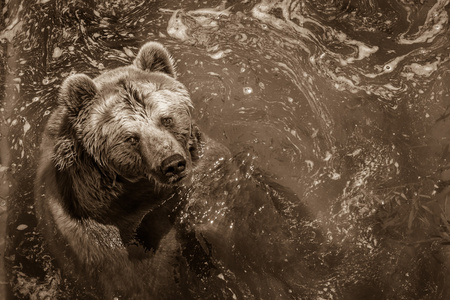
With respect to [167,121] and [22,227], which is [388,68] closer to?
[167,121]

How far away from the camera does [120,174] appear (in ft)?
12.4

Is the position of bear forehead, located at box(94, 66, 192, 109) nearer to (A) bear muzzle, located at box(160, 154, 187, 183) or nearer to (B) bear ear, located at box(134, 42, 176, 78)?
(B) bear ear, located at box(134, 42, 176, 78)

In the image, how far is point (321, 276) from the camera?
4324mm

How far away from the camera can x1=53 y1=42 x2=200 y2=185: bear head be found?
11.3 ft

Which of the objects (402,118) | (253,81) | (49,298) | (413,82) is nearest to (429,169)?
(402,118)

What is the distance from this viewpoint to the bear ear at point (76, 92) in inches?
137

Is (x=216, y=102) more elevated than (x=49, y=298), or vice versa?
(x=216, y=102)

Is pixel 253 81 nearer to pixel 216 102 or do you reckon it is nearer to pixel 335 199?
pixel 216 102

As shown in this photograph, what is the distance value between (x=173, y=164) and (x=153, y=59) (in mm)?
1165

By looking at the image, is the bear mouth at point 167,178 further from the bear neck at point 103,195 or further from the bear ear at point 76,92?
the bear ear at point 76,92

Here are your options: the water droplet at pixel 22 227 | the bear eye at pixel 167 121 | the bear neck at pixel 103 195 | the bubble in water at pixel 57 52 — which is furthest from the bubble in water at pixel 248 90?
the water droplet at pixel 22 227

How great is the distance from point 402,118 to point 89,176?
3.49 metres

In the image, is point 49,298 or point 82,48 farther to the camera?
point 82,48

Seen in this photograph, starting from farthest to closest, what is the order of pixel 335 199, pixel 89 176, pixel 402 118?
pixel 402 118, pixel 335 199, pixel 89 176
